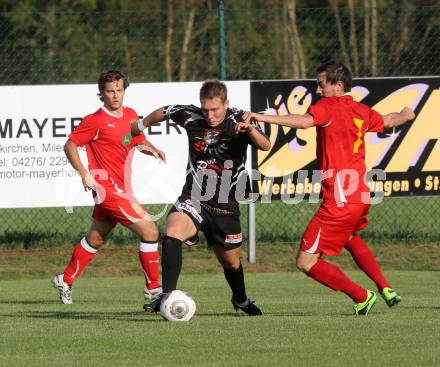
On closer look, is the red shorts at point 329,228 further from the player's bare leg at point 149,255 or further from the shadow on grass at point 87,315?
the player's bare leg at point 149,255

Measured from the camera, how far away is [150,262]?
1038cm

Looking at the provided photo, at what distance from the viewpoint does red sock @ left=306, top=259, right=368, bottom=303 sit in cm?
882

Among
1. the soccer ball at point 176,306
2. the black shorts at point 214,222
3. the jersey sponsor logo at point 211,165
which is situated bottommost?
the soccer ball at point 176,306

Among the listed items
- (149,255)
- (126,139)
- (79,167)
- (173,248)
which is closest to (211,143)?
(173,248)

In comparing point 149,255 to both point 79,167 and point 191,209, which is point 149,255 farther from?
point 191,209

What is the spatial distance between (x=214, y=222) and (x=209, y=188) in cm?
27

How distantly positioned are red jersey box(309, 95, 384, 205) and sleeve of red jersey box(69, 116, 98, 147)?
2.59 meters

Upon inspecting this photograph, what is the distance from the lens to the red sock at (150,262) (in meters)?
10.3

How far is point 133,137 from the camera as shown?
10570mm

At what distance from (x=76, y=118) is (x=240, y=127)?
19.3 feet

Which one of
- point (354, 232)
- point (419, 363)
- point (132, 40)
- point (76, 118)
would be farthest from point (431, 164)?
point (132, 40)

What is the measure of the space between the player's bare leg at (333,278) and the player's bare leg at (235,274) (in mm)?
555

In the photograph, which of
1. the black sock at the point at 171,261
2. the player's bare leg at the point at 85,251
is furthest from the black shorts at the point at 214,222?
the player's bare leg at the point at 85,251

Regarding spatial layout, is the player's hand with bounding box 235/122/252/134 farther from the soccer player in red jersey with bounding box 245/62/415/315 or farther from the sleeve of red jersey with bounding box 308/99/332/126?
the soccer player in red jersey with bounding box 245/62/415/315
